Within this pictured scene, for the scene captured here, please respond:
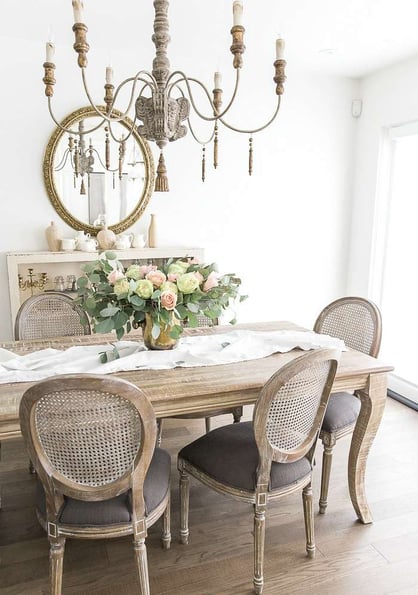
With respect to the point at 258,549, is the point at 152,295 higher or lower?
higher

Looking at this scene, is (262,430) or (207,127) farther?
(207,127)

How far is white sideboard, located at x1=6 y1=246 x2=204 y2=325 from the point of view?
3176 mm

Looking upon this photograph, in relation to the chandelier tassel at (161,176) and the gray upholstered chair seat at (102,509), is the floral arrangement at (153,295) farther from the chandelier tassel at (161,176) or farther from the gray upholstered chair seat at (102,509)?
the gray upholstered chair seat at (102,509)

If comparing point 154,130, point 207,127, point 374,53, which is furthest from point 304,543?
point 374,53

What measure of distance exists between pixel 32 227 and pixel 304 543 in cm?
272

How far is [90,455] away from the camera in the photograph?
1.50m

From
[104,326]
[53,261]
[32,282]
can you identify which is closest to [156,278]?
[104,326]

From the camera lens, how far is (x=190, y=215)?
3.83m

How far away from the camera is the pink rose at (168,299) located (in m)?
1.92

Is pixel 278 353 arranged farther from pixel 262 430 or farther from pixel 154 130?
pixel 154 130

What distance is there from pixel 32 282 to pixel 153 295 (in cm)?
183

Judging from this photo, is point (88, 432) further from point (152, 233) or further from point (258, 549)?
point (152, 233)

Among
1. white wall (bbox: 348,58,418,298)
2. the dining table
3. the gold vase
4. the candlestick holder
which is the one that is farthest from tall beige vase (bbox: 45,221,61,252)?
white wall (bbox: 348,58,418,298)

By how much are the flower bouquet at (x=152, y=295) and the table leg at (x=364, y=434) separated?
0.76 meters
